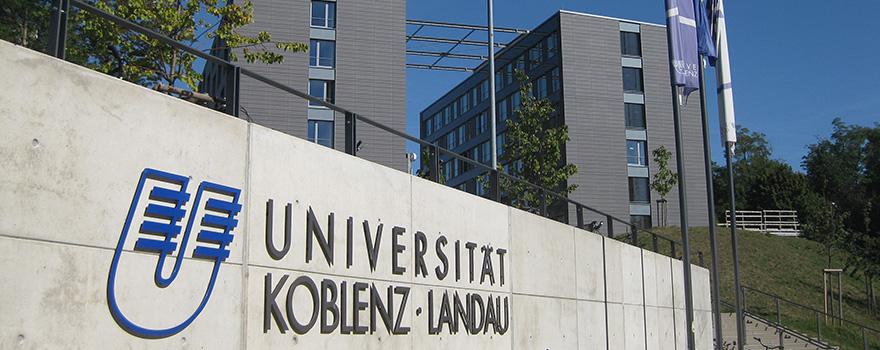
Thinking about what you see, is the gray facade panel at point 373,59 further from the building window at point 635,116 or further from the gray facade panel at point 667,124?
the gray facade panel at point 667,124

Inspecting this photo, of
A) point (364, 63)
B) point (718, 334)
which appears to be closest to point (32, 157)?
point (718, 334)

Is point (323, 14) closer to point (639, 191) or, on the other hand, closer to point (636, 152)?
point (636, 152)

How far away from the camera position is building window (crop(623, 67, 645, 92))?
61.8 m

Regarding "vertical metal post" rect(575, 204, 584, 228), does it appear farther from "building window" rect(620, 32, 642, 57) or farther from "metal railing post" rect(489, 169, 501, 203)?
"building window" rect(620, 32, 642, 57)

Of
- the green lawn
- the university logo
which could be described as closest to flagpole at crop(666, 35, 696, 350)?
the university logo

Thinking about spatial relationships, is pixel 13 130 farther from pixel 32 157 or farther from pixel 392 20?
pixel 392 20

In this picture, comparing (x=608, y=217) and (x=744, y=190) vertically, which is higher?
(x=744, y=190)

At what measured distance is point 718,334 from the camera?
1575 cm

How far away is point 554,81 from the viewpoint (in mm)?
62000

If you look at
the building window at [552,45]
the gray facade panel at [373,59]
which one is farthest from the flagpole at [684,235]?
the building window at [552,45]

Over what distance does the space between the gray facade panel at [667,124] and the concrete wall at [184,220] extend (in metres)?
49.4

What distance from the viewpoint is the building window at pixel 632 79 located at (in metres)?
61.8

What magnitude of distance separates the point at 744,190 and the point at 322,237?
298ft

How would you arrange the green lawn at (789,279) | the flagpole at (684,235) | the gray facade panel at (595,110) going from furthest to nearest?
1. the gray facade panel at (595,110)
2. the green lawn at (789,279)
3. the flagpole at (684,235)
